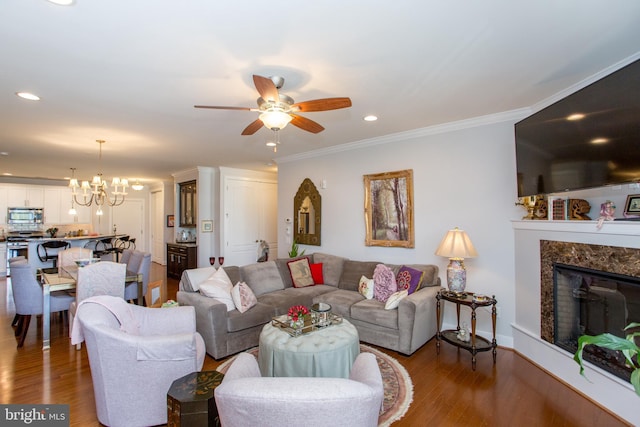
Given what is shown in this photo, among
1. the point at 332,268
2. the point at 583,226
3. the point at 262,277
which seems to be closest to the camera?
the point at 583,226

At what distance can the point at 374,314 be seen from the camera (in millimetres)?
3430

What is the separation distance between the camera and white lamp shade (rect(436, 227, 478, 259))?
10.8ft

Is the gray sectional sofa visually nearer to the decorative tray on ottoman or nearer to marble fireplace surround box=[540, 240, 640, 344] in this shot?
the decorative tray on ottoman

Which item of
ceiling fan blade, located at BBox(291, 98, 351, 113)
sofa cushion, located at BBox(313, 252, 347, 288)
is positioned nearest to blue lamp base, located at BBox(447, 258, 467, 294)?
sofa cushion, located at BBox(313, 252, 347, 288)

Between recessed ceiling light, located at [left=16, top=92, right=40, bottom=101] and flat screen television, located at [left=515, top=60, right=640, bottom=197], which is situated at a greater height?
recessed ceiling light, located at [left=16, top=92, right=40, bottom=101]

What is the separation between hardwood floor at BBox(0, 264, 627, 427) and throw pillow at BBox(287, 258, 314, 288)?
1.59m

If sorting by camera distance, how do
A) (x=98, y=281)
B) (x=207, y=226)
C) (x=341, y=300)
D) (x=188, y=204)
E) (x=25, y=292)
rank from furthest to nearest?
(x=188, y=204) < (x=207, y=226) < (x=341, y=300) < (x=25, y=292) < (x=98, y=281)

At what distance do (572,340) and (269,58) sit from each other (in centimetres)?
353

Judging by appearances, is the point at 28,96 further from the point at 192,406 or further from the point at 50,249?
the point at 50,249

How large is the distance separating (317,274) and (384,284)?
1.18 m

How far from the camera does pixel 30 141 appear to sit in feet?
14.6

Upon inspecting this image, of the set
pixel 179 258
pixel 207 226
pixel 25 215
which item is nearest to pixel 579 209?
pixel 207 226

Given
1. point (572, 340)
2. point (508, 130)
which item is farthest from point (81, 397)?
point (508, 130)

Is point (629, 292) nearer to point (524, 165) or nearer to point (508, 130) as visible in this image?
point (524, 165)
